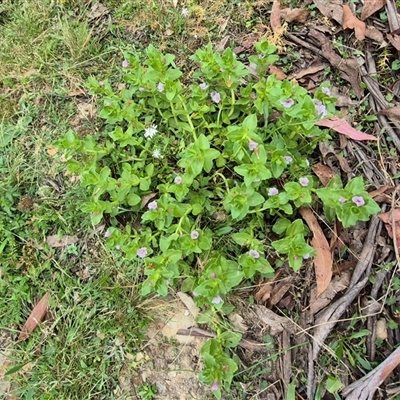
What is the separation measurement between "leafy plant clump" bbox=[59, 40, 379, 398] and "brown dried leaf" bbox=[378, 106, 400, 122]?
36 cm

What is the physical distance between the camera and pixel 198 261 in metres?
2.46

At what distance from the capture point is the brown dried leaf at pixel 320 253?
2369mm

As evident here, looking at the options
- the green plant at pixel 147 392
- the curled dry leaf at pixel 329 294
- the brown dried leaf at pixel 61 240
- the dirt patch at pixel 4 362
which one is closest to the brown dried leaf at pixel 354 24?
the curled dry leaf at pixel 329 294

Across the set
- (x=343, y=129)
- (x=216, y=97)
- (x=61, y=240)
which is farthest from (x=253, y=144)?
(x=61, y=240)

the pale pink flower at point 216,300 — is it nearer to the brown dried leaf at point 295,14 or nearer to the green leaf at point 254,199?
the green leaf at point 254,199

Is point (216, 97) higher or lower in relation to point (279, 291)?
higher

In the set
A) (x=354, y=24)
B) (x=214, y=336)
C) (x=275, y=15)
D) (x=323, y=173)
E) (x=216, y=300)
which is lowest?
(x=214, y=336)

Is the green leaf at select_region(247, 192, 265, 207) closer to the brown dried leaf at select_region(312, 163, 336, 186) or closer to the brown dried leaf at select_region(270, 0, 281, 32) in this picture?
the brown dried leaf at select_region(312, 163, 336, 186)

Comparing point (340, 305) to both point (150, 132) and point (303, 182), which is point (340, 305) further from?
point (150, 132)

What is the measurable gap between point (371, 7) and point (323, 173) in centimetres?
98

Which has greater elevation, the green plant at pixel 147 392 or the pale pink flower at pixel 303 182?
the pale pink flower at pixel 303 182

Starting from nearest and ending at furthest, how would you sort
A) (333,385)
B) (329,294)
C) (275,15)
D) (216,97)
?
(333,385) → (329,294) → (216,97) → (275,15)

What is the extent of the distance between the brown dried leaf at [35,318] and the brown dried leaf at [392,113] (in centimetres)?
196

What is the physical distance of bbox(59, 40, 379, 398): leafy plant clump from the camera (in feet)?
7.44
